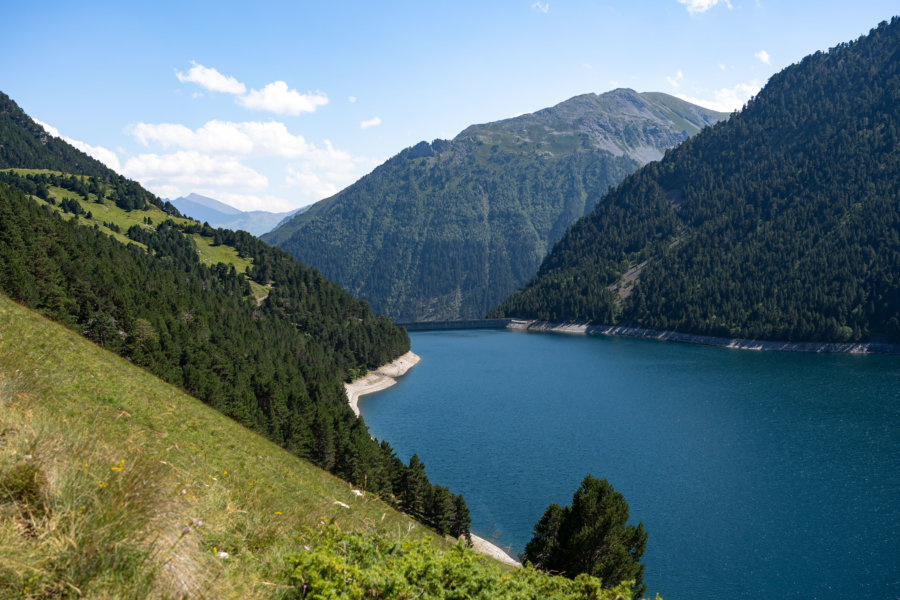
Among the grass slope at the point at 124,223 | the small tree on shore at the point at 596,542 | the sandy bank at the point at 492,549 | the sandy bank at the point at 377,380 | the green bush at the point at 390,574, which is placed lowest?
the sandy bank at the point at 492,549

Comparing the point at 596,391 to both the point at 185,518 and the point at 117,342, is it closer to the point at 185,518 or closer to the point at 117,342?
the point at 117,342

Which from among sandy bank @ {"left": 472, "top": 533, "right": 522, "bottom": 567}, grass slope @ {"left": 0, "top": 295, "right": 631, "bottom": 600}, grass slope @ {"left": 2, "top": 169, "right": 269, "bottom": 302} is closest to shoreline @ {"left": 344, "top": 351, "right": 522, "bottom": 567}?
grass slope @ {"left": 2, "top": 169, "right": 269, "bottom": 302}

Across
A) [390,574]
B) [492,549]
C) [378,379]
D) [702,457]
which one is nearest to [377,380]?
[378,379]

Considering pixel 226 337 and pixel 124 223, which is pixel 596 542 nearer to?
pixel 226 337

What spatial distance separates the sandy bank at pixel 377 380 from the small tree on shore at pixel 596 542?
260ft

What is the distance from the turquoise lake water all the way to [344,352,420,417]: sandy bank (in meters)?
4.92

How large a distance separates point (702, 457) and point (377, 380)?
275 ft

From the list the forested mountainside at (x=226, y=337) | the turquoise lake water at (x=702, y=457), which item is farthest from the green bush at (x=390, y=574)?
the turquoise lake water at (x=702, y=457)

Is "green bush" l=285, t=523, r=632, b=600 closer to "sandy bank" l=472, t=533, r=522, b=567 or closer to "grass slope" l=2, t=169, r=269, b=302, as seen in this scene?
"sandy bank" l=472, t=533, r=522, b=567

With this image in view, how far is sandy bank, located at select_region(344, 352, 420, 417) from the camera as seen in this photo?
128m

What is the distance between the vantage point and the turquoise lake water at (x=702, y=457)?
4969 cm

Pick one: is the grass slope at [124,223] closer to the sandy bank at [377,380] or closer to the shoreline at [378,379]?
the sandy bank at [377,380]

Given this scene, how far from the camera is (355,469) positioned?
55219mm

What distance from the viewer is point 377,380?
468 feet
